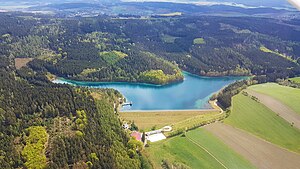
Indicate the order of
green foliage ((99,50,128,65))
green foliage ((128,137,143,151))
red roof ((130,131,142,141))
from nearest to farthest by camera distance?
1. green foliage ((128,137,143,151))
2. red roof ((130,131,142,141))
3. green foliage ((99,50,128,65))

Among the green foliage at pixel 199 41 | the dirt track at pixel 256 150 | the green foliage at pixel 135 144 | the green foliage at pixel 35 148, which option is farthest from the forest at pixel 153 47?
the green foliage at pixel 35 148

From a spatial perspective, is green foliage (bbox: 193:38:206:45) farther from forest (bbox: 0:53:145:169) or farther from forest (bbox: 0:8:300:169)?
forest (bbox: 0:53:145:169)

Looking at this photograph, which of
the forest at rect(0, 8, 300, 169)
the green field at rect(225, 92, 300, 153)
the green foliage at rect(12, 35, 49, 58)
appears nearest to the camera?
the forest at rect(0, 8, 300, 169)

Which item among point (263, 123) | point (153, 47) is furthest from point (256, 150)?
point (153, 47)

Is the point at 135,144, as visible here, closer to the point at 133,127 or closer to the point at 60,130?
the point at 133,127

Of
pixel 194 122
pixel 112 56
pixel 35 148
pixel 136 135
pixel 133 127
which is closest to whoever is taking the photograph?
pixel 35 148

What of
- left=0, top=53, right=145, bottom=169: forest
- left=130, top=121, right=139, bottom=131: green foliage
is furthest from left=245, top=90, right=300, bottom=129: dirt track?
left=0, top=53, right=145, bottom=169: forest
